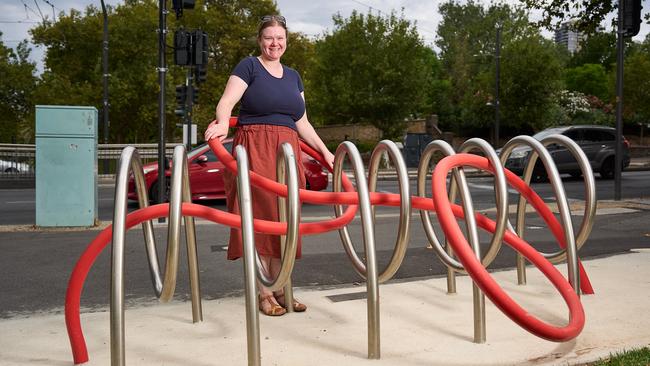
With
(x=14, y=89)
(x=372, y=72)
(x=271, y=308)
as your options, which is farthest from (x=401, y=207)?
(x=14, y=89)

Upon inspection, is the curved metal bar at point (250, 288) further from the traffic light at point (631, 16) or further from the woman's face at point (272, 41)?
the traffic light at point (631, 16)

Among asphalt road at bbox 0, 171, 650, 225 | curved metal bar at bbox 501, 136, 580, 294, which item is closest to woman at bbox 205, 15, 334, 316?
curved metal bar at bbox 501, 136, 580, 294

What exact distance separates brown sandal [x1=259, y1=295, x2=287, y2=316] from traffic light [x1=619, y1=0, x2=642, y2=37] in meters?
10.2

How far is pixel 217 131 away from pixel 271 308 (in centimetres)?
119

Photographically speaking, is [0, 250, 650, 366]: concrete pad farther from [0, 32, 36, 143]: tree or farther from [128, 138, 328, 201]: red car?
[0, 32, 36, 143]: tree

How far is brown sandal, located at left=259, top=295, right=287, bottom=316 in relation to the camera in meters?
4.20

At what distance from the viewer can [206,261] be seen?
6484mm

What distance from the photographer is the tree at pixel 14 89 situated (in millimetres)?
38969

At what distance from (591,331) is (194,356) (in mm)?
2178

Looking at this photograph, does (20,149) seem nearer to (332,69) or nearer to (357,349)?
(332,69)

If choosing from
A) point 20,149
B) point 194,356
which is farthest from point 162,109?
point 20,149

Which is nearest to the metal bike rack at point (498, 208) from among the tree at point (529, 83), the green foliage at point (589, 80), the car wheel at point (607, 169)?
the car wheel at point (607, 169)

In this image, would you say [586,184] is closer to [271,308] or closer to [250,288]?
[271,308]

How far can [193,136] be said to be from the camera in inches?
785
